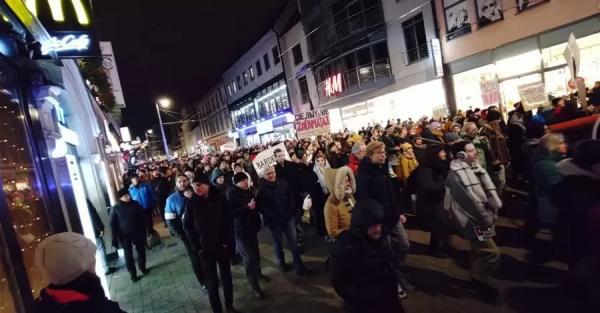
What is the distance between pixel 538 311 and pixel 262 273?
14.4 feet

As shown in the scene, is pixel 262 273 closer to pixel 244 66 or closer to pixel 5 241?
pixel 5 241

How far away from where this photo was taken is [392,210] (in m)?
5.25

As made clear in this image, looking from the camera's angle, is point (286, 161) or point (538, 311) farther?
point (286, 161)

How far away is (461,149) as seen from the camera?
509 cm

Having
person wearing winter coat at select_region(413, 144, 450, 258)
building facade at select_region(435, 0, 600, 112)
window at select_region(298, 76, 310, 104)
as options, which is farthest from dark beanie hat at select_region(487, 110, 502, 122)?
window at select_region(298, 76, 310, 104)

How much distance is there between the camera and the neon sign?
92.2ft

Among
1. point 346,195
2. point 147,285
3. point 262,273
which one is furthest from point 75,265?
point 147,285

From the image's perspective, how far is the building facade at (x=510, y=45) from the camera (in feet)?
47.2

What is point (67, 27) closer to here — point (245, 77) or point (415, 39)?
point (415, 39)

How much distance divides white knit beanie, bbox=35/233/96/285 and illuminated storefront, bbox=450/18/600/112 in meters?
15.4

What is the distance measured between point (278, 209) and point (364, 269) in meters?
3.57

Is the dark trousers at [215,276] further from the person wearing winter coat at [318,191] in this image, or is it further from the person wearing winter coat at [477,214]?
the person wearing winter coat at [477,214]

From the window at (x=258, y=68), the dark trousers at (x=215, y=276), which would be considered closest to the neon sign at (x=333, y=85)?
the window at (x=258, y=68)

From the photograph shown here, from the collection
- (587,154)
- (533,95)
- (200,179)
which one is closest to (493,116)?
(533,95)
